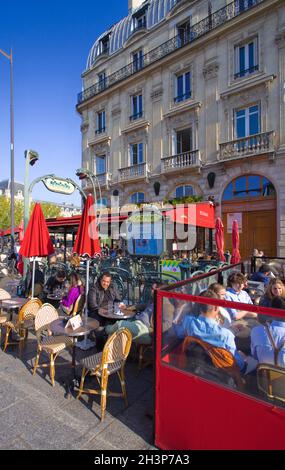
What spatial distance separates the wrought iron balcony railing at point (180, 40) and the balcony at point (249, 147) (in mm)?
6297

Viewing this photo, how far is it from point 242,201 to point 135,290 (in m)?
8.67

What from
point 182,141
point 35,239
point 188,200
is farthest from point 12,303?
point 182,141

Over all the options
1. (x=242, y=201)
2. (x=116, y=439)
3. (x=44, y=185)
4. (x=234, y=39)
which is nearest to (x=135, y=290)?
(x=44, y=185)

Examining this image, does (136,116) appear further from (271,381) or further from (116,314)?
(271,381)

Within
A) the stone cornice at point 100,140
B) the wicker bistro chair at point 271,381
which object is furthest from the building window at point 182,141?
the wicker bistro chair at point 271,381

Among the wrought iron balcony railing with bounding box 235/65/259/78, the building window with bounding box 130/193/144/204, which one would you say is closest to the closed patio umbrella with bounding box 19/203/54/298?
the building window with bounding box 130/193/144/204

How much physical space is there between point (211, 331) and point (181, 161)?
1395cm

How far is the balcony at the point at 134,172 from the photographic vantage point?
1669cm

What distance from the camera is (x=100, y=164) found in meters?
20.5

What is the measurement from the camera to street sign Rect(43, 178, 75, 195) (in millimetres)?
7484

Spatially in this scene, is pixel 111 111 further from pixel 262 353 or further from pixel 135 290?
pixel 262 353

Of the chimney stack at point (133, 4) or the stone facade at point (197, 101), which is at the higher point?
the chimney stack at point (133, 4)

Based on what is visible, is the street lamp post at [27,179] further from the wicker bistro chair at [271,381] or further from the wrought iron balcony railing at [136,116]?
the wrought iron balcony railing at [136,116]

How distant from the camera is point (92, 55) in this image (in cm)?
2158
